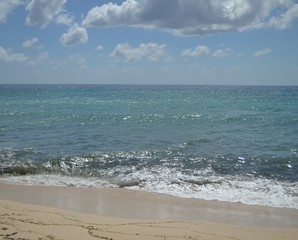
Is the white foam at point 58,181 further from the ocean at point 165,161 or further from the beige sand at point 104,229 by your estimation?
the beige sand at point 104,229

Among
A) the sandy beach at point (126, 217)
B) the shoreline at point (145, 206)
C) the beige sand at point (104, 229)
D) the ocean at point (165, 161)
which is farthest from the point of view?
the ocean at point (165, 161)

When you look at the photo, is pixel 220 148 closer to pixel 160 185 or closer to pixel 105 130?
pixel 160 185

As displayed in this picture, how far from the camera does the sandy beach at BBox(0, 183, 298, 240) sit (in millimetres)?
7172

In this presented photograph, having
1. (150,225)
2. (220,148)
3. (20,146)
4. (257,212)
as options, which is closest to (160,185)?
(257,212)

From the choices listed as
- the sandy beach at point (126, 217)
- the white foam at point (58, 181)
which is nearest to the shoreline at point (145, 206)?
the sandy beach at point (126, 217)

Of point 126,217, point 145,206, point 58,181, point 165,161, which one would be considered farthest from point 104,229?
point 165,161

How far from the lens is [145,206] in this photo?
32.0 feet

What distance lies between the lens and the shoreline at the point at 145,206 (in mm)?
8781

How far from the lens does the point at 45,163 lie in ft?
49.4

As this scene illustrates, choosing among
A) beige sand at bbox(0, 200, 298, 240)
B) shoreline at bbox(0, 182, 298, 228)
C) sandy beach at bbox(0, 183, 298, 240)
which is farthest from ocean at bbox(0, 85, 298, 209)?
beige sand at bbox(0, 200, 298, 240)

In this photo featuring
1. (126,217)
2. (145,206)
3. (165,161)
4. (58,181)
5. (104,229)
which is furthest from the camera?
(165,161)

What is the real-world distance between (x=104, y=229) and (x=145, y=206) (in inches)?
99.4

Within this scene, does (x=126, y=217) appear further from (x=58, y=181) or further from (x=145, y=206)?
(x=58, y=181)

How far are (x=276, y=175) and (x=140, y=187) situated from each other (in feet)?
16.6
